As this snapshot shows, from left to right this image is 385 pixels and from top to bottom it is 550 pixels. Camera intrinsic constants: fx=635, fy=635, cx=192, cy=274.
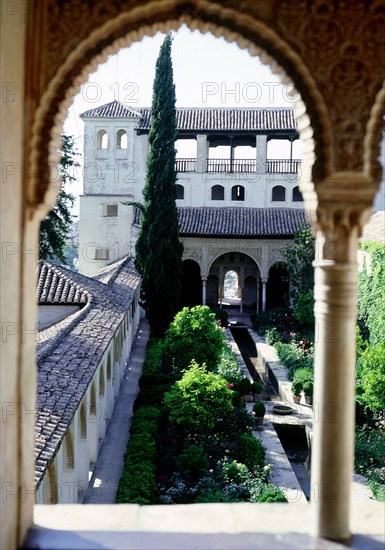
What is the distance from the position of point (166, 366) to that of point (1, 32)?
54.9ft

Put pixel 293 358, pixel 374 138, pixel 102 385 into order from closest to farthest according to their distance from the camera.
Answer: pixel 374 138 → pixel 102 385 → pixel 293 358

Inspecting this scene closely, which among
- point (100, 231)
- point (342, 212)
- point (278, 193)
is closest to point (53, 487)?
point (342, 212)

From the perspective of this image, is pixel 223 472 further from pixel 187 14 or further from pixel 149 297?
pixel 149 297

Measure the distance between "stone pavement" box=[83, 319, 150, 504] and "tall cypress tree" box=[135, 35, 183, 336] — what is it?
3.90 metres

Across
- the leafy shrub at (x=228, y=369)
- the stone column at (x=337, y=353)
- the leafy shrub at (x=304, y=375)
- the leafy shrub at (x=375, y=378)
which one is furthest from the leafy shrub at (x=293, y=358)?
the stone column at (x=337, y=353)

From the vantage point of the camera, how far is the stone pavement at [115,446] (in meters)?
10.6

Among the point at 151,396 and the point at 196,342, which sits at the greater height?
the point at 196,342

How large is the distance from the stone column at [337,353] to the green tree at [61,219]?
2206 cm

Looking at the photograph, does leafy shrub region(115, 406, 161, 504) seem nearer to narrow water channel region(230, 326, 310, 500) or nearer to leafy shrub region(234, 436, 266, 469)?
leafy shrub region(234, 436, 266, 469)

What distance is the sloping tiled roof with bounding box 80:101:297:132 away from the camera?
1275 inches

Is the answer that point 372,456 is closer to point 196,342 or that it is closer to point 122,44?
point 196,342

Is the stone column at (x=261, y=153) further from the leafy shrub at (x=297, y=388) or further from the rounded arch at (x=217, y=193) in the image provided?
the leafy shrub at (x=297, y=388)

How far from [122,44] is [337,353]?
217cm

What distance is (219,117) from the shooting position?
33.8 m
